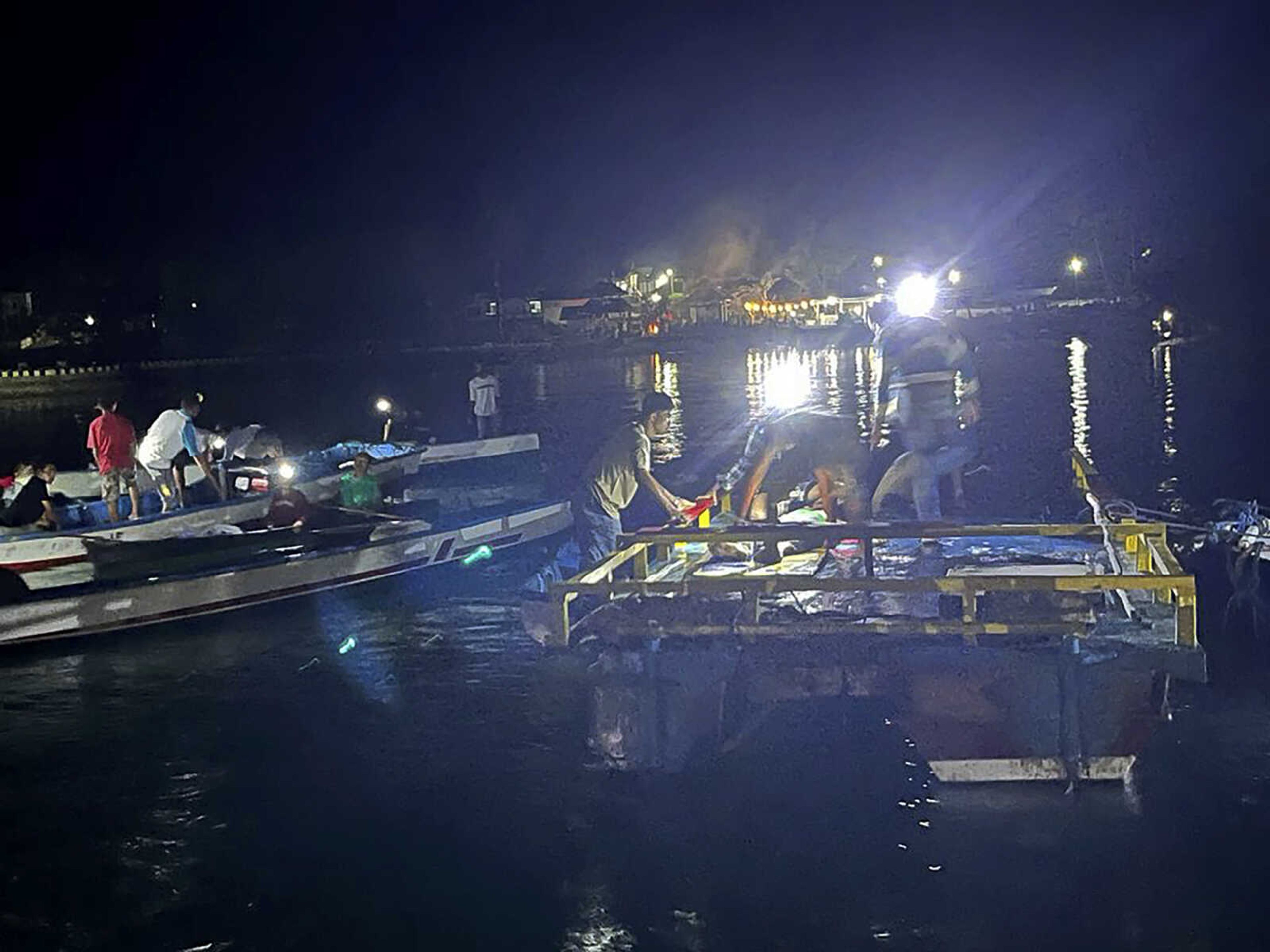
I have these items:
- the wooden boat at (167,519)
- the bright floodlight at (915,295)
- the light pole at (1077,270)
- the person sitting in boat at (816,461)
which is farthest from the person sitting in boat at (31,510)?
the light pole at (1077,270)

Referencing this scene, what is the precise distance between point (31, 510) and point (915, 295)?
12.3 metres

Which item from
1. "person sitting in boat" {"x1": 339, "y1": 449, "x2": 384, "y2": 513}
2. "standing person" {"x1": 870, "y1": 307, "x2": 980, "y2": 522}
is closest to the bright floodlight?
"standing person" {"x1": 870, "y1": 307, "x2": 980, "y2": 522}

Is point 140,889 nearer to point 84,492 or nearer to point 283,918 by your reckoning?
point 283,918

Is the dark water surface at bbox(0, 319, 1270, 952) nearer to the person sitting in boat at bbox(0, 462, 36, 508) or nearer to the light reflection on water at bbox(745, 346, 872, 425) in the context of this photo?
the person sitting in boat at bbox(0, 462, 36, 508)

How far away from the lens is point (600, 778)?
453 inches

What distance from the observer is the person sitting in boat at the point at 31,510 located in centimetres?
1948

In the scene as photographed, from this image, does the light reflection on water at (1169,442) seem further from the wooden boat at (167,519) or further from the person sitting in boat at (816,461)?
the wooden boat at (167,519)

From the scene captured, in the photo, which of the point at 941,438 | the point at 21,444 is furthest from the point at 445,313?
the point at 941,438

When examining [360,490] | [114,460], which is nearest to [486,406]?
[360,490]

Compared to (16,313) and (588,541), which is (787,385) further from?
(16,313)

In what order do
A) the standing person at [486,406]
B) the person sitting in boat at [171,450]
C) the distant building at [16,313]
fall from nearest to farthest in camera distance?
1. the person sitting in boat at [171,450]
2. the standing person at [486,406]
3. the distant building at [16,313]

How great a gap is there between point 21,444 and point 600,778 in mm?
42676

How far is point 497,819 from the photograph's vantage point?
432 inches

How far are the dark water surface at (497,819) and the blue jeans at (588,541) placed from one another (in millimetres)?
1443
